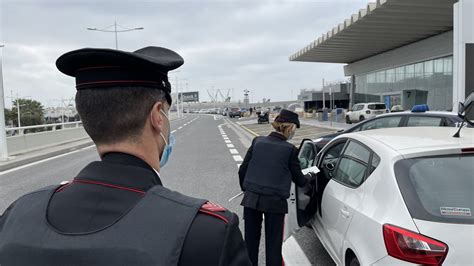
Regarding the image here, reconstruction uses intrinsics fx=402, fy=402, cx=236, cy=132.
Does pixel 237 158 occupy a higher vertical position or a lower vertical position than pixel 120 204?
lower

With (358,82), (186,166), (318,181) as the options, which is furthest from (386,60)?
(318,181)

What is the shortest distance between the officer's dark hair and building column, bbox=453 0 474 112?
1224 cm

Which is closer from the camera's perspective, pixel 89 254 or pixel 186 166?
pixel 89 254

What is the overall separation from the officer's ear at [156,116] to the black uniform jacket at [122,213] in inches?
7.4

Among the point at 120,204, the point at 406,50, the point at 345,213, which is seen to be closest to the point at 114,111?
the point at 120,204

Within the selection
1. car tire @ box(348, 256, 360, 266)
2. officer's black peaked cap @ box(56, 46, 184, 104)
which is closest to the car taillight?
car tire @ box(348, 256, 360, 266)

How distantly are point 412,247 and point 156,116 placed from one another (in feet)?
6.27

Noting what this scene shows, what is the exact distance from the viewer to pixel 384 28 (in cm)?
3028

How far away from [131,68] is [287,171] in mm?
2764

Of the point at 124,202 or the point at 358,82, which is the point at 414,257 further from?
the point at 358,82

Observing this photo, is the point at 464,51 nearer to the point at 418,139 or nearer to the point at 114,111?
the point at 418,139

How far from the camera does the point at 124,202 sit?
1.15 metres

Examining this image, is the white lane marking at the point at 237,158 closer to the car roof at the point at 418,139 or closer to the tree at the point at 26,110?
the car roof at the point at 418,139

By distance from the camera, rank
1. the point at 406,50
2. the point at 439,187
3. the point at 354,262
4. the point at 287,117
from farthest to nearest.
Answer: the point at 406,50 → the point at 287,117 → the point at 354,262 → the point at 439,187
